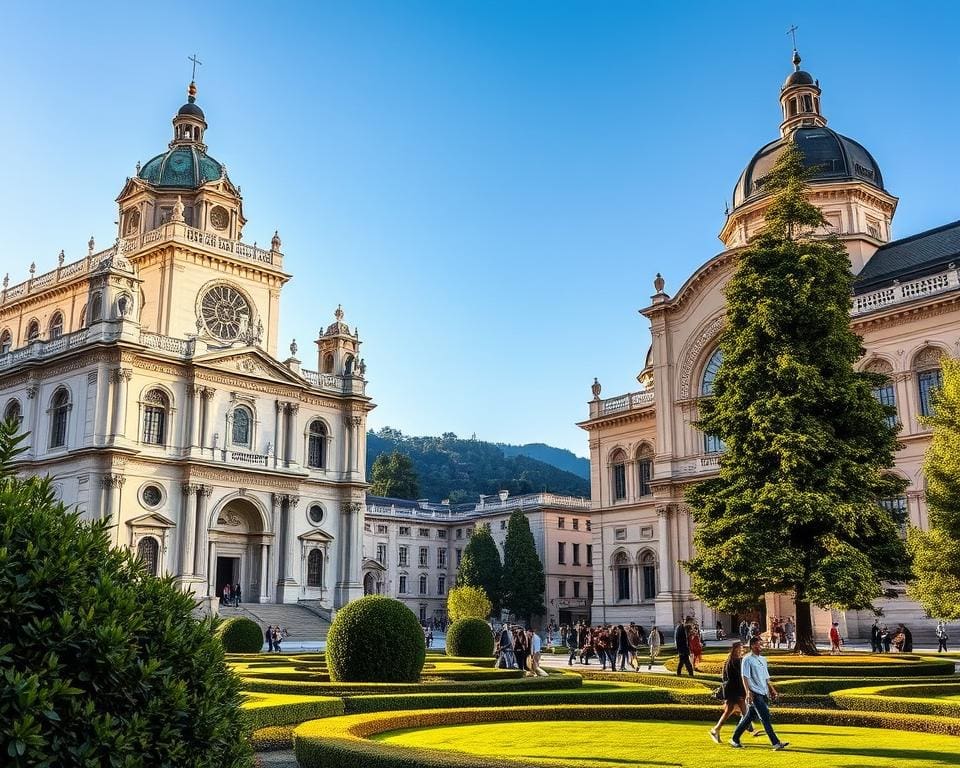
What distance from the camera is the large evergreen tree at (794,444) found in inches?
1050

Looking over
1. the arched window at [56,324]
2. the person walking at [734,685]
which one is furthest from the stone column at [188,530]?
the person walking at [734,685]

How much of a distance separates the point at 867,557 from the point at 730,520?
154 inches

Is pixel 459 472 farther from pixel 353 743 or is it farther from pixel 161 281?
pixel 353 743

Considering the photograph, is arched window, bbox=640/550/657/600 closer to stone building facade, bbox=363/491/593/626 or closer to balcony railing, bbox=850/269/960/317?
balcony railing, bbox=850/269/960/317

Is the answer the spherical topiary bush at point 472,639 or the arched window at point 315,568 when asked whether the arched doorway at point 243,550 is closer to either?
the arched window at point 315,568

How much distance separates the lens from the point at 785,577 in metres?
26.4

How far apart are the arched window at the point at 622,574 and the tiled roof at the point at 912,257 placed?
21.1 meters

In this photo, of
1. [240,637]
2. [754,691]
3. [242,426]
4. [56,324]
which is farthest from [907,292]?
[56,324]

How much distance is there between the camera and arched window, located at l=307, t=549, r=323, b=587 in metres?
56.0

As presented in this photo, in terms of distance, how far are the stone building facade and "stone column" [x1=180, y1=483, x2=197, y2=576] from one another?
32120 mm

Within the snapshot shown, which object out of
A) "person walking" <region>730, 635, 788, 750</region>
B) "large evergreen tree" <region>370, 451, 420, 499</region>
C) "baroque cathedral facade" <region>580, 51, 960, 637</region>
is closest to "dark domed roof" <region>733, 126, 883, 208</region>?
"baroque cathedral facade" <region>580, 51, 960, 637</region>

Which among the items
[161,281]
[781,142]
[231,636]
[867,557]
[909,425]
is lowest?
[231,636]

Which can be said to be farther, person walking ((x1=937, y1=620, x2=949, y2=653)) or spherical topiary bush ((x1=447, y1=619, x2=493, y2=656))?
person walking ((x1=937, y1=620, x2=949, y2=653))

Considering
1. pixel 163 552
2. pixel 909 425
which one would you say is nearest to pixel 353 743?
pixel 909 425
